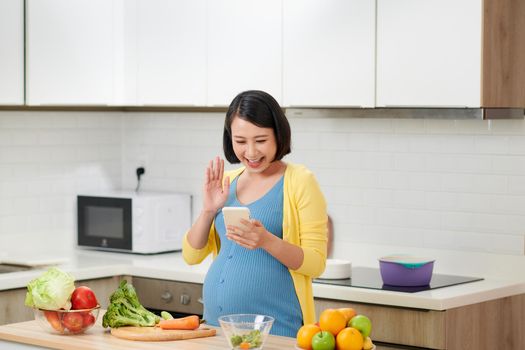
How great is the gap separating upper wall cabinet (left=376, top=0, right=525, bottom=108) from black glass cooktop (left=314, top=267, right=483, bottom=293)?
75 cm

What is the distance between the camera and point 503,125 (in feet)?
15.2

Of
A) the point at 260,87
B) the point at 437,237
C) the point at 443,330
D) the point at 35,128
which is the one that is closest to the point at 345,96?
the point at 260,87

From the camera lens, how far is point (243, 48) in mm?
4965

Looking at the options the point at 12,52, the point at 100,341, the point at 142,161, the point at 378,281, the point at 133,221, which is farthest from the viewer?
the point at 142,161

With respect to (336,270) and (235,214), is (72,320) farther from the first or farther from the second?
(336,270)

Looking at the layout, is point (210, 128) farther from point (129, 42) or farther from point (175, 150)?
point (129, 42)

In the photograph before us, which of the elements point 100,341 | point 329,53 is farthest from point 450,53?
point 100,341

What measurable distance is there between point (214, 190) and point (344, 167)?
1618 millimetres

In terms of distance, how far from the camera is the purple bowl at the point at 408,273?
4.38m

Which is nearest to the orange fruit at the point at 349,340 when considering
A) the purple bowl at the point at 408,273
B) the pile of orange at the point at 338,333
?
the pile of orange at the point at 338,333

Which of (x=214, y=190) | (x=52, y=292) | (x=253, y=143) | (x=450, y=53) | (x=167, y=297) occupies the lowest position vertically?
(x=167, y=297)

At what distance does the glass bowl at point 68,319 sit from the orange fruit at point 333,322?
785 millimetres

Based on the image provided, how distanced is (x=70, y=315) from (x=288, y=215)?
79 cm

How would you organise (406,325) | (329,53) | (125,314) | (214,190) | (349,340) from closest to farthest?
(349,340) → (125,314) → (214,190) → (406,325) → (329,53)
